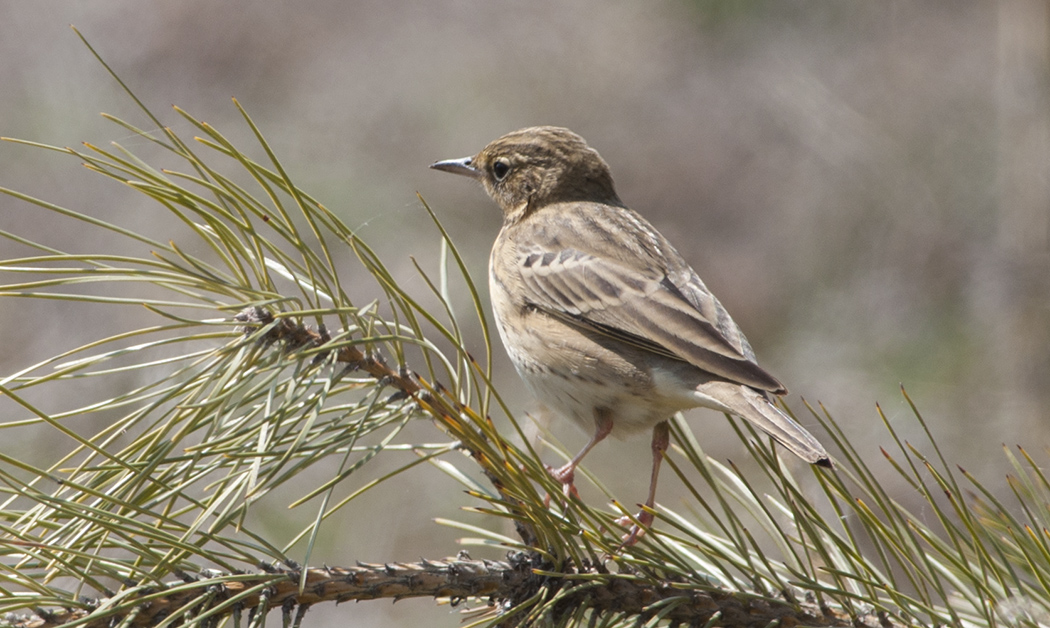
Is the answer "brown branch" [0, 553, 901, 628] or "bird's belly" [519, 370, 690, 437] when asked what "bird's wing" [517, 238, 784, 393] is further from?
"brown branch" [0, 553, 901, 628]

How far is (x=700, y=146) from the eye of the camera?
10875 mm

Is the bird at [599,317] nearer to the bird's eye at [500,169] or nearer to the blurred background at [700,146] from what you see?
the bird's eye at [500,169]

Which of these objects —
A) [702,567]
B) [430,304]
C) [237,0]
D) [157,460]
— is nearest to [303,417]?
[157,460]

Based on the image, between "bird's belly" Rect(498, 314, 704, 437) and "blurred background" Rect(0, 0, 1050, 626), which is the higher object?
"blurred background" Rect(0, 0, 1050, 626)

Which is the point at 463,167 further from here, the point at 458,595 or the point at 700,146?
the point at 700,146

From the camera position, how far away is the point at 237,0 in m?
13.0

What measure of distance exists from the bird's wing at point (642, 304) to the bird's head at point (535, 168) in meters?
0.45

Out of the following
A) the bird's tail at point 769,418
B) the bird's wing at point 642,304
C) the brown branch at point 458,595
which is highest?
the bird's wing at point 642,304

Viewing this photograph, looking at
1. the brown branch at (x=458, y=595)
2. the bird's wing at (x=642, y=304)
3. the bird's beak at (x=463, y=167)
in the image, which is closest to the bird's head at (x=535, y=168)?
the bird's beak at (x=463, y=167)

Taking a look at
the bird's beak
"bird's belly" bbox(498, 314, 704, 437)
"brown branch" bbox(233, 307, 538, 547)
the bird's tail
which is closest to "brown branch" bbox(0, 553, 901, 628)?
"brown branch" bbox(233, 307, 538, 547)

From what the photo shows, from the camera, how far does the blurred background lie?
6258 millimetres

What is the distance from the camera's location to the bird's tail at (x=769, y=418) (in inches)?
82.7

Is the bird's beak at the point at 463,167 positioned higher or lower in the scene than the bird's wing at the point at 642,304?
higher

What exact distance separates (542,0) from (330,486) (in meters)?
11.5
